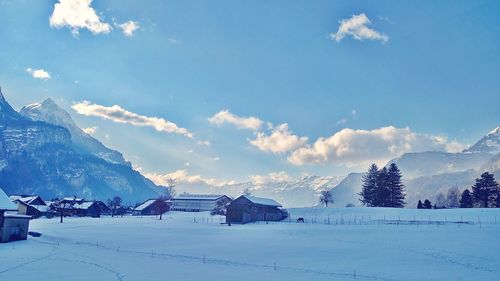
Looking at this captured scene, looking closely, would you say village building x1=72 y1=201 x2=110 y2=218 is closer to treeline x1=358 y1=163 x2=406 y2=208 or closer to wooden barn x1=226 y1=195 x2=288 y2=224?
wooden barn x1=226 y1=195 x2=288 y2=224

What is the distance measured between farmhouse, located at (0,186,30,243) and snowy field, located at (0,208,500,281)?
134 inches

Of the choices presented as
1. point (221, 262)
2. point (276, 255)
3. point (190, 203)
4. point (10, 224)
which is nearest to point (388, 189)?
point (276, 255)

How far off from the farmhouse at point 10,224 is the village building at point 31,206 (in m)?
72.4

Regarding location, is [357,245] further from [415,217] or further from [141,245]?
[415,217]

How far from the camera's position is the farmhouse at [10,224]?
179 ft

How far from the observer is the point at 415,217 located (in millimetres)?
78000

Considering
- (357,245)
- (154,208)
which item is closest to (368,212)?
(357,245)

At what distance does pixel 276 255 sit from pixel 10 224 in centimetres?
3907

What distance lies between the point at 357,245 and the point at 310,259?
33.9 ft

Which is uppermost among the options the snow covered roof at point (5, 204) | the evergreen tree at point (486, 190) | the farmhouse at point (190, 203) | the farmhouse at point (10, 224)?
the evergreen tree at point (486, 190)

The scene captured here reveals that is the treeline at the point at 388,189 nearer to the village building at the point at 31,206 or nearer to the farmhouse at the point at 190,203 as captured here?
the farmhouse at the point at 190,203

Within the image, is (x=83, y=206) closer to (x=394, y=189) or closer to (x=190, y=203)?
(x=190, y=203)

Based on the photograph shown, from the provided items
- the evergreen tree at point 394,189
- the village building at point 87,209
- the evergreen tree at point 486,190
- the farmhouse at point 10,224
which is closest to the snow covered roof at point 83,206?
the village building at point 87,209

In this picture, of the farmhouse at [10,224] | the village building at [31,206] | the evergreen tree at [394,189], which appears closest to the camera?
the farmhouse at [10,224]
